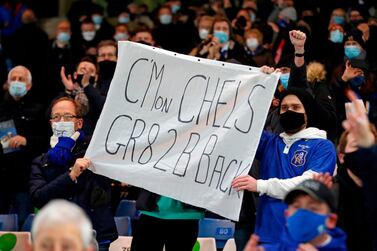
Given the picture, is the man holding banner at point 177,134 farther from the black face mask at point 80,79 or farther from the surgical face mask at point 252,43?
the surgical face mask at point 252,43

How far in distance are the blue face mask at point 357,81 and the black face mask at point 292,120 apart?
8.51 feet

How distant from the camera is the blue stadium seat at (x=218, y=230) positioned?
11203 mm

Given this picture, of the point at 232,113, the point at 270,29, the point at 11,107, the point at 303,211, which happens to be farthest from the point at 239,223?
the point at 270,29

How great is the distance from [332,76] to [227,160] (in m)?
4.84

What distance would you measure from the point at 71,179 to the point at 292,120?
5.56 ft

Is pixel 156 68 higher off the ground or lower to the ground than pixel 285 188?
higher

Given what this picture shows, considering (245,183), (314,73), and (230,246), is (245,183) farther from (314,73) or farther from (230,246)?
(314,73)

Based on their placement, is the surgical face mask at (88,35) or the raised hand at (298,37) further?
the surgical face mask at (88,35)

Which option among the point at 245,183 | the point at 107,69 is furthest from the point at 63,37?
the point at 245,183

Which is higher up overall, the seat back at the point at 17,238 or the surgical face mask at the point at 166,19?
the surgical face mask at the point at 166,19

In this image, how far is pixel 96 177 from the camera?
9492 mm

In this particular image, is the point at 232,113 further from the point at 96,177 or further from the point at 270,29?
the point at 270,29

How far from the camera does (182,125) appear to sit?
918 cm

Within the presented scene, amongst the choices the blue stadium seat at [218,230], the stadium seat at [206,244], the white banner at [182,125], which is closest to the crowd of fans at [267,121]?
the white banner at [182,125]
